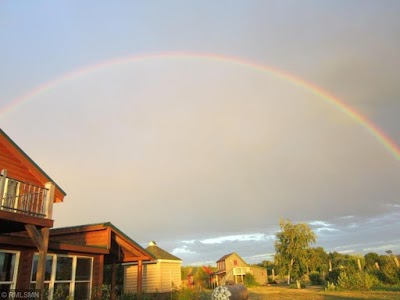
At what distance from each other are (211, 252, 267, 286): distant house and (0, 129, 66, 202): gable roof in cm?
6152

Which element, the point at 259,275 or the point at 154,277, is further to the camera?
the point at 259,275

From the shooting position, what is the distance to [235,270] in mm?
70375

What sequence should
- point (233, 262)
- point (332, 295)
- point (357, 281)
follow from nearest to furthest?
point (332, 295) → point (357, 281) → point (233, 262)

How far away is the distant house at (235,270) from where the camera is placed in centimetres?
7088

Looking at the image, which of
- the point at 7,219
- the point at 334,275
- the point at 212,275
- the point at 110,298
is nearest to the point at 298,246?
the point at 334,275

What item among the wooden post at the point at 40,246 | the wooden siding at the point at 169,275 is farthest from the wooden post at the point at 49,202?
the wooden siding at the point at 169,275

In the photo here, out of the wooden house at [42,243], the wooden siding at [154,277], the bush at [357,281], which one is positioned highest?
the wooden house at [42,243]

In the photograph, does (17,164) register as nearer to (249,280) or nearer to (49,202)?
(49,202)

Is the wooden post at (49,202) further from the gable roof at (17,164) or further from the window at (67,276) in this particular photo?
the gable roof at (17,164)

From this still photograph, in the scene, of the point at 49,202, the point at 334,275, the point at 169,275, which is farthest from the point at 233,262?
the point at 49,202

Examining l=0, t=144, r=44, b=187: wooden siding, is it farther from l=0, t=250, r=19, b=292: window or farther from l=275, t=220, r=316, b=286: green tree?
l=275, t=220, r=316, b=286: green tree

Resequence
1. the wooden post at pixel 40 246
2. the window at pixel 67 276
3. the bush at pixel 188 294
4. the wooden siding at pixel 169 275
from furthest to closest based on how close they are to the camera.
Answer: the wooden siding at pixel 169 275, the bush at pixel 188 294, the window at pixel 67 276, the wooden post at pixel 40 246

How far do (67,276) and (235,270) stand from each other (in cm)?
6059

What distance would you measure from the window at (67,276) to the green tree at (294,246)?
39984 mm
